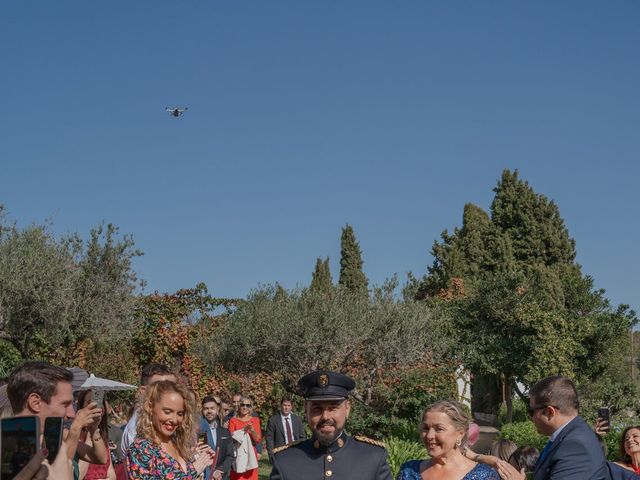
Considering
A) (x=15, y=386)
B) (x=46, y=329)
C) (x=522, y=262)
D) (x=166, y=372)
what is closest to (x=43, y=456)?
(x=15, y=386)

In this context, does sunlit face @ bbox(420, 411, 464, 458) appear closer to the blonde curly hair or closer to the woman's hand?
the woman's hand

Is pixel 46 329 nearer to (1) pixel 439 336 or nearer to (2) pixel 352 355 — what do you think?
(2) pixel 352 355

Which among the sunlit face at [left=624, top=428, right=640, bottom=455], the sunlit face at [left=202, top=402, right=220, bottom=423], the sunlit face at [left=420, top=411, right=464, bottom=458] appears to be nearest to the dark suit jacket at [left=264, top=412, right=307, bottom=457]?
the sunlit face at [left=202, top=402, right=220, bottom=423]

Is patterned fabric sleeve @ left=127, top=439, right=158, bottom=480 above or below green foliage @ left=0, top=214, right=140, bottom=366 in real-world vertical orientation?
below

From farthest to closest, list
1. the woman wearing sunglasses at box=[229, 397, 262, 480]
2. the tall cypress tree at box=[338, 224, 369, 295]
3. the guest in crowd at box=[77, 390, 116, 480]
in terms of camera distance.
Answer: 1. the tall cypress tree at box=[338, 224, 369, 295]
2. the woman wearing sunglasses at box=[229, 397, 262, 480]
3. the guest in crowd at box=[77, 390, 116, 480]

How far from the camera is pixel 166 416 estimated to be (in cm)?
482

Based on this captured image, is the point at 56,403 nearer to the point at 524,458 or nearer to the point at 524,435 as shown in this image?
the point at 524,458

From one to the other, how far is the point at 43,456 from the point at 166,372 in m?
3.61

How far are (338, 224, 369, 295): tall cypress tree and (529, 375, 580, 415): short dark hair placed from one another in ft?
136

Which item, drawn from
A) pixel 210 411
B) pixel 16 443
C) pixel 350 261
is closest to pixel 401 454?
pixel 210 411

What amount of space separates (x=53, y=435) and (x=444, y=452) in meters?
2.34

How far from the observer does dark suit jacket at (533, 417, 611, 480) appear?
454 cm

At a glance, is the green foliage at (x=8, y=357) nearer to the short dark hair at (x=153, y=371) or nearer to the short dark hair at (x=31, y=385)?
the short dark hair at (x=153, y=371)

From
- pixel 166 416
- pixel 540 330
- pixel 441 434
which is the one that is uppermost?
pixel 540 330
